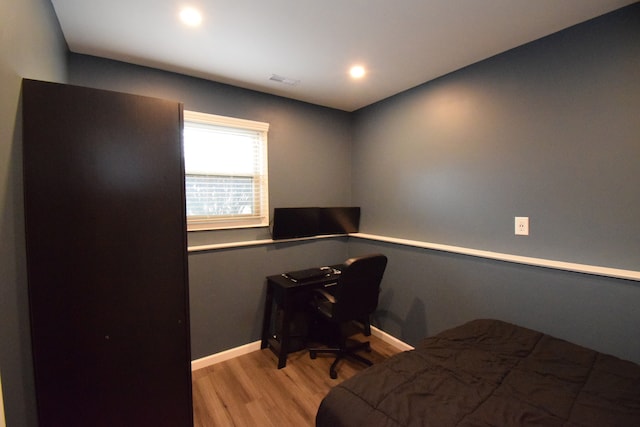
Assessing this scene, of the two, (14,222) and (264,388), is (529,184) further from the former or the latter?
(14,222)

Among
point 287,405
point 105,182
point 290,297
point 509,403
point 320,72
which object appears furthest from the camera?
point 290,297

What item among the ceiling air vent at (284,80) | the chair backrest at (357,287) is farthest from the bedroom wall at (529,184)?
the ceiling air vent at (284,80)

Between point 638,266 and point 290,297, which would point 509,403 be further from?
point 290,297

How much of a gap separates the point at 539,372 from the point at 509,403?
1.10ft

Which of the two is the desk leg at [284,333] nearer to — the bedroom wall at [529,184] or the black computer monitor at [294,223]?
the black computer monitor at [294,223]

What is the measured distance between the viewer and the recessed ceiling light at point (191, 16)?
155 cm

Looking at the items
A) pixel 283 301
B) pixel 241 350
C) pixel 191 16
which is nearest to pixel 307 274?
pixel 283 301

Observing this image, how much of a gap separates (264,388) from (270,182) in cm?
178

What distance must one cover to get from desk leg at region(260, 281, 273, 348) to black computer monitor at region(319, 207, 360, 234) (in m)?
0.84

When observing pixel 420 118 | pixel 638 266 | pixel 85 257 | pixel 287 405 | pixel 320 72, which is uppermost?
pixel 320 72

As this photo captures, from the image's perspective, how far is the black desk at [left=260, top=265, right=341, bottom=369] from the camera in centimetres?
245

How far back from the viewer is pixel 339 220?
3189 millimetres

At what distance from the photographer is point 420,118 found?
Result: 8.56 ft

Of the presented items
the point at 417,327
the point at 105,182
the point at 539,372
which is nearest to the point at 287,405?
the point at 417,327
